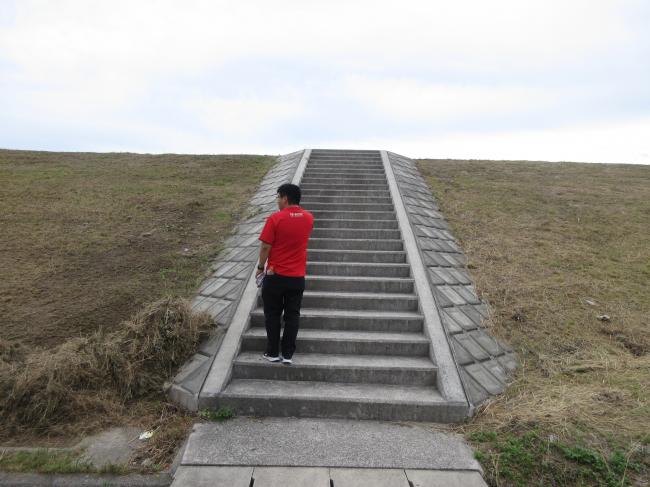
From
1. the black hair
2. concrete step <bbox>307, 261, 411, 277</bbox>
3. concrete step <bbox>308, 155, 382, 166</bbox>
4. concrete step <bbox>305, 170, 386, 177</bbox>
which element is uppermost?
concrete step <bbox>308, 155, 382, 166</bbox>

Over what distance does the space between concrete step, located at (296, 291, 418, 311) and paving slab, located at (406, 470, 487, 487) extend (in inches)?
95.7

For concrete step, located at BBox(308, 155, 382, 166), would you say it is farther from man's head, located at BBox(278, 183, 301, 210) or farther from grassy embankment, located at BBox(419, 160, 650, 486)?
man's head, located at BBox(278, 183, 301, 210)

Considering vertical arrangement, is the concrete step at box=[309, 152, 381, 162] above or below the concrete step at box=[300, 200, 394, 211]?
above

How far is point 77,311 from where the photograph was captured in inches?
205

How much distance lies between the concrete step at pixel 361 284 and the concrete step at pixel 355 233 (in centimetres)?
156

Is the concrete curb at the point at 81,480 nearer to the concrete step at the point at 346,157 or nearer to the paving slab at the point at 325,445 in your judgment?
the paving slab at the point at 325,445

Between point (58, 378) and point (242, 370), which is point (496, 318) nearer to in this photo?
point (242, 370)

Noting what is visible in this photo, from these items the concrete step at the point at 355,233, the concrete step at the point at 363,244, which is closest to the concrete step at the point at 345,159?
the concrete step at the point at 355,233

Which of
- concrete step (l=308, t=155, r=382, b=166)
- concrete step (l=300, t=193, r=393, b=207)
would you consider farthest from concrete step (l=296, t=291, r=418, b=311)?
concrete step (l=308, t=155, r=382, b=166)

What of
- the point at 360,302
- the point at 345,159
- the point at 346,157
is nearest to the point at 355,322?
the point at 360,302

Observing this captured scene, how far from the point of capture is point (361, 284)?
5785mm

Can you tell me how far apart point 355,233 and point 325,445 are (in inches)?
171

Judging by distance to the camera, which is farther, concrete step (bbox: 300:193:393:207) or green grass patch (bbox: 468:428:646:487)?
concrete step (bbox: 300:193:393:207)

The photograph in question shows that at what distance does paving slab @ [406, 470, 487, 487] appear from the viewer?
119 inches
